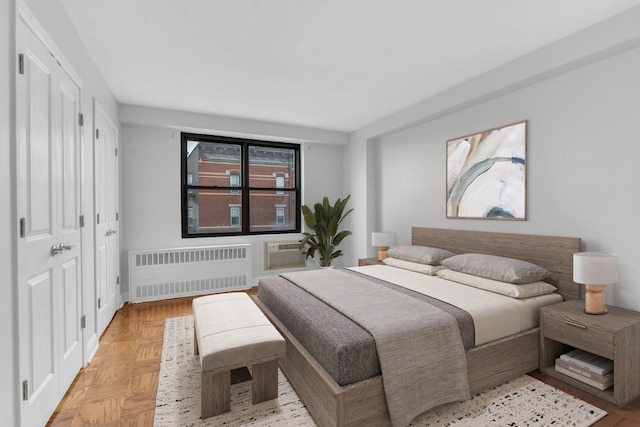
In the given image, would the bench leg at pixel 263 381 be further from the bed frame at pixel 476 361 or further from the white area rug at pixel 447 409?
the bed frame at pixel 476 361

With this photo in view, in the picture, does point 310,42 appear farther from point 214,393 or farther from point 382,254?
point 382,254

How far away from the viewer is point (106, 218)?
3244 mm

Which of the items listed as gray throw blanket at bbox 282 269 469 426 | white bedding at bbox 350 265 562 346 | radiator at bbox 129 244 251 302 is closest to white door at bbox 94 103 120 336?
radiator at bbox 129 244 251 302

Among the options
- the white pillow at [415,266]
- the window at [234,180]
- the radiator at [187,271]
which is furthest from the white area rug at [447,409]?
the window at [234,180]

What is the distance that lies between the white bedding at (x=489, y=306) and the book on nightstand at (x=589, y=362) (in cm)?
28

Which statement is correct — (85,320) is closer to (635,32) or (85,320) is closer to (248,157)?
(248,157)

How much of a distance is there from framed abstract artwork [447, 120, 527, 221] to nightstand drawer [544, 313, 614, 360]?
108cm

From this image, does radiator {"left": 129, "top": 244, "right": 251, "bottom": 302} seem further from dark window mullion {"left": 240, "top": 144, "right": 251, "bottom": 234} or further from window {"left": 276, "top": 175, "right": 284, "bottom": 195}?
window {"left": 276, "top": 175, "right": 284, "bottom": 195}

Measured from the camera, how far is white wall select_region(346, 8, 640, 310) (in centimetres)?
225

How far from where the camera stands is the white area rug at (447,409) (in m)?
1.77

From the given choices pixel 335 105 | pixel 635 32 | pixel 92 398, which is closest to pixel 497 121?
pixel 635 32

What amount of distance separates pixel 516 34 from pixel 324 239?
142 inches

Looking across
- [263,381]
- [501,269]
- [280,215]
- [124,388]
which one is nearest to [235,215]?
[280,215]

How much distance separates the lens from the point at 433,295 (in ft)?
8.05
